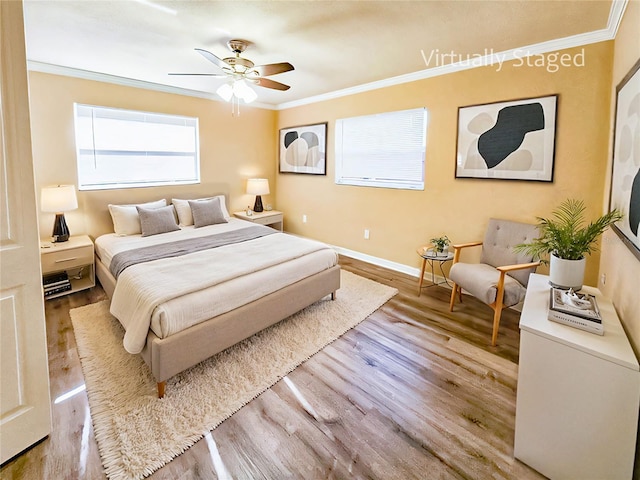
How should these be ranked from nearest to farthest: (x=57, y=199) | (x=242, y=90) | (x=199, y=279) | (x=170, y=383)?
(x=170, y=383) < (x=199, y=279) < (x=242, y=90) < (x=57, y=199)

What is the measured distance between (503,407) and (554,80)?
2.80 m

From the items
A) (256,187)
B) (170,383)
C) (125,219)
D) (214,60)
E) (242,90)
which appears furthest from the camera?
(256,187)


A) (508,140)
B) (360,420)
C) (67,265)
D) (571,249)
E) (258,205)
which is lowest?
(360,420)

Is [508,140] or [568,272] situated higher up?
[508,140]

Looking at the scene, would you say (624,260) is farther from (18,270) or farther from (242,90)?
(18,270)

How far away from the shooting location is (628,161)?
1.82 meters

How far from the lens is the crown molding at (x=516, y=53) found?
2.35 m

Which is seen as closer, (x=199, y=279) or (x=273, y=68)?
(x=199, y=279)

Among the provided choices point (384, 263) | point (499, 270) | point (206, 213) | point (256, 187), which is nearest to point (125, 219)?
point (206, 213)

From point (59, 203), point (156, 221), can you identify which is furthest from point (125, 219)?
point (59, 203)

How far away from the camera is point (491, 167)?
329 cm

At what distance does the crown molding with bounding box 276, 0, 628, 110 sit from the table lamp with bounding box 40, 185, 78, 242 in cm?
367

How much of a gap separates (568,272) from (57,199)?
4.55 m

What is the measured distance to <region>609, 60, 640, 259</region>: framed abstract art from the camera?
1611 millimetres
